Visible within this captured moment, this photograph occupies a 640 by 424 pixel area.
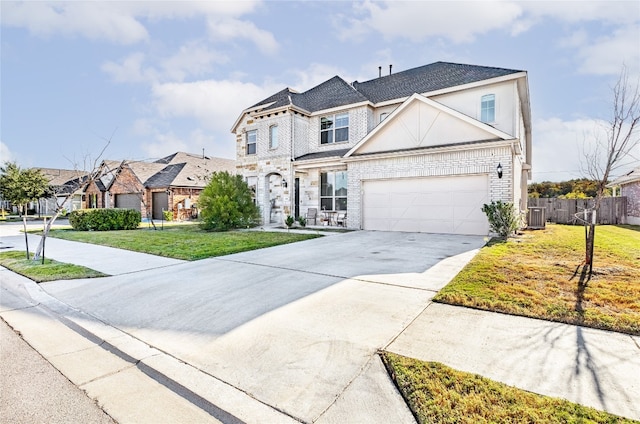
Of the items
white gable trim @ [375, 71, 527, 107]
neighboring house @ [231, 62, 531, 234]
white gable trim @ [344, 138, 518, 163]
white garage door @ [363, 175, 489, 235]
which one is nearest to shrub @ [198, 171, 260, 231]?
neighboring house @ [231, 62, 531, 234]

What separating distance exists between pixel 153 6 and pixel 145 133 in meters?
9.47

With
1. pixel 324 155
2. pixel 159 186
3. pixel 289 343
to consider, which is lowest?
pixel 289 343

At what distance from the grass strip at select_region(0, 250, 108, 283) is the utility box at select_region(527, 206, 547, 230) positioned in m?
17.0

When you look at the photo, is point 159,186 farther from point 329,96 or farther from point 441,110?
point 441,110

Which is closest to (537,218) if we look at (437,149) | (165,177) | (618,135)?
(437,149)

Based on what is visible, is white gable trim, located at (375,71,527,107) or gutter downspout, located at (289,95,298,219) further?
gutter downspout, located at (289,95,298,219)

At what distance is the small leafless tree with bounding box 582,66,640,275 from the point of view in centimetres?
592

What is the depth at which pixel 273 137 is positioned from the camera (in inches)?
722

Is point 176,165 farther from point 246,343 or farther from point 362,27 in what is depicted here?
point 246,343

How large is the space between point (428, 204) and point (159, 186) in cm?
2211

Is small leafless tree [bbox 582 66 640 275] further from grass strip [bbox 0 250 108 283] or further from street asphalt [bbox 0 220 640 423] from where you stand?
grass strip [bbox 0 250 108 283]

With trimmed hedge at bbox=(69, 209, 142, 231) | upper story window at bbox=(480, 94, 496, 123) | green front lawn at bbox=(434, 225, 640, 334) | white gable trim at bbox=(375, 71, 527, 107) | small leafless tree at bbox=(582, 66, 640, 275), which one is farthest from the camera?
trimmed hedge at bbox=(69, 209, 142, 231)

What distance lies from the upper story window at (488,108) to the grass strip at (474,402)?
13.5m

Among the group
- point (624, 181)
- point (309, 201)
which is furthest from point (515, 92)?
point (624, 181)
